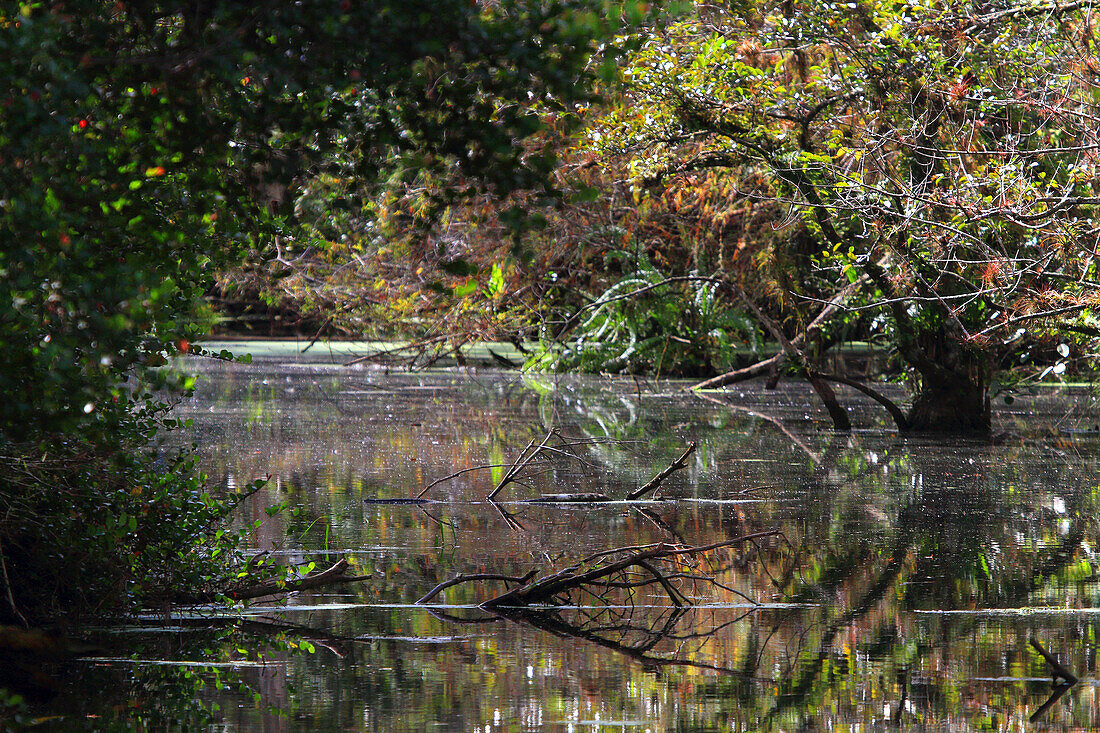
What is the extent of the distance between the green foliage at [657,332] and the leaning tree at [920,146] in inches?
225

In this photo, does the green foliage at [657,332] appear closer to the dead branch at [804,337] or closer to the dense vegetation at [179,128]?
the dead branch at [804,337]

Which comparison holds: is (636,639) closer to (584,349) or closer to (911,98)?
(911,98)

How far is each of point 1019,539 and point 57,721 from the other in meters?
5.18

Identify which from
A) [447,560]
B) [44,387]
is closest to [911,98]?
[447,560]

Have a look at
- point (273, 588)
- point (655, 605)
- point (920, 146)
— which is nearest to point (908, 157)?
point (920, 146)

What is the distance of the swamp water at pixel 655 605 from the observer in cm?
420

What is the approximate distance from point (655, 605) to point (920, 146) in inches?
262

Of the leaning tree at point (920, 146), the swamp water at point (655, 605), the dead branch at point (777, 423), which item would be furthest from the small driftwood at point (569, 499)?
the dead branch at point (777, 423)

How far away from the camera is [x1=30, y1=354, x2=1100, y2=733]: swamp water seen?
13.8 ft

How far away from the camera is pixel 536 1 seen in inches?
144

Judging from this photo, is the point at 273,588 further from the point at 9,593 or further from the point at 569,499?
the point at 569,499

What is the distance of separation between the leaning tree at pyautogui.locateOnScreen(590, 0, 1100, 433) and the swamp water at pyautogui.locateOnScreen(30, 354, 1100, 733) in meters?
1.29

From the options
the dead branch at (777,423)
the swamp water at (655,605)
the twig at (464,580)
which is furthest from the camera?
the dead branch at (777,423)

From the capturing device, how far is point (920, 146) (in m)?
11.3
